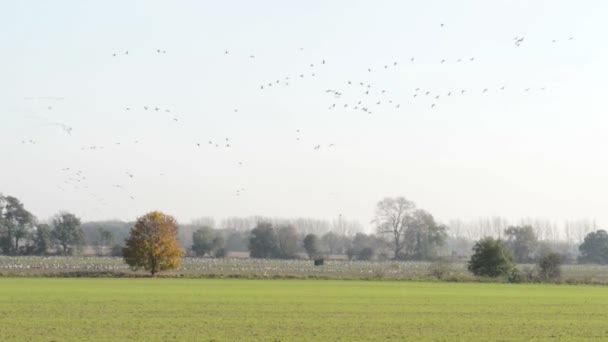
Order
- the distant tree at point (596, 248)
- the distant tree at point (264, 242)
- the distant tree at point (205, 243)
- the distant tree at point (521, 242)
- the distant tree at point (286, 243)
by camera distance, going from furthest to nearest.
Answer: the distant tree at point (596, 248)
the distant tree at point (286, 243)
the distant tree at point (264, 242)
the distant tree at point (521, 242)
the distant tree at point (205, 243)

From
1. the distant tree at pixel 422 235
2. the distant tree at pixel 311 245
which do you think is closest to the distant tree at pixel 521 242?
the distant tree at pixel 422 235

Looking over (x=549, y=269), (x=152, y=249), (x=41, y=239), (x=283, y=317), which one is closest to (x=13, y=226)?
(x=41, y=239)

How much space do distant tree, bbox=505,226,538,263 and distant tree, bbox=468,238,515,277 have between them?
79579mm

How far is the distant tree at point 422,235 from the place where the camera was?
180 m

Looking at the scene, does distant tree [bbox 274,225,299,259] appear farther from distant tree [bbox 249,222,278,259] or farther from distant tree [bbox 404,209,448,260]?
distant tree [bbox 404,209,448,260]

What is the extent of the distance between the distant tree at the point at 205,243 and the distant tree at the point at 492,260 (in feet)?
280

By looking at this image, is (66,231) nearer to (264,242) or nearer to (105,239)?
(105,239)

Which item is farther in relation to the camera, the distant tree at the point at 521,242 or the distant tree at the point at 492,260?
the distant tree at the point at 521,242

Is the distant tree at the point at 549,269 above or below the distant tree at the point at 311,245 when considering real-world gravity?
below

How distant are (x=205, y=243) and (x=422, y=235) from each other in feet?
144

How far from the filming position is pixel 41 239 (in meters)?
154

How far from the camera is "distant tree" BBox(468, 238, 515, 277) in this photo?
100m

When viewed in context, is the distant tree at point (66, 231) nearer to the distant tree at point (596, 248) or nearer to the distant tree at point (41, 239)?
the distant tree at point (41, 239)

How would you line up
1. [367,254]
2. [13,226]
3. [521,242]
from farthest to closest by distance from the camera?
[367,254], [521,242], [13,226]
